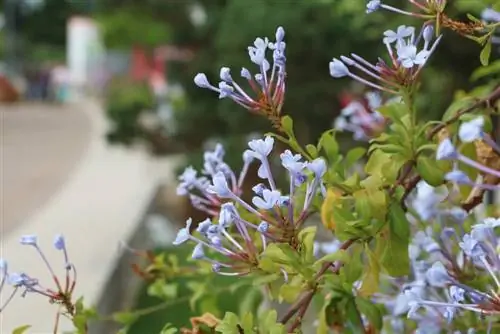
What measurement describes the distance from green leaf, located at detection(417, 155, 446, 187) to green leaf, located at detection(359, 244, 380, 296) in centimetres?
8

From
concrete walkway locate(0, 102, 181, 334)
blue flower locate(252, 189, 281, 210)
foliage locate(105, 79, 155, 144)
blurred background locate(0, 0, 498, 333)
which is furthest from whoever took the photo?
foliage locate(105, 79, 155, 144)

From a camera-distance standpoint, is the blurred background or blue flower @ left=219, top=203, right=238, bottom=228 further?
the blurred background

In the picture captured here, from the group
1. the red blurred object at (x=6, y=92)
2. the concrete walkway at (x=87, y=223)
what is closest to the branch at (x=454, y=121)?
the concrete walkway at (x=87, y=223)

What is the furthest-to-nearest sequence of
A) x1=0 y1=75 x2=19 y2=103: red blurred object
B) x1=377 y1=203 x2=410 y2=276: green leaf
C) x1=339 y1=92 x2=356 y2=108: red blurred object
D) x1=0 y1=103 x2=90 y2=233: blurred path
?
x1=0 y1=75 x2=19 y2=103: red blurred object → x1=0 y1=103 x2=90 y2=233: blurred path → x1=339 y1=92 x2=356 y2=108: red blurred object → x1=377 y1=203 x2=410 y2=276: green leaf

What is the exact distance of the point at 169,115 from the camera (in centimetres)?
455

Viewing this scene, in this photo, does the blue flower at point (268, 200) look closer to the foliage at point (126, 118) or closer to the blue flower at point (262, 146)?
the blue flower at point (262, 146)

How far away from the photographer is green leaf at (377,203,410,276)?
72 centimetres

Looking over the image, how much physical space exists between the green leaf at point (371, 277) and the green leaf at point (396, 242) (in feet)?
0.04

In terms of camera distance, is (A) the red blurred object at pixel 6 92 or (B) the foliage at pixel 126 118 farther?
(A) the red blurred object at pixel 6 92

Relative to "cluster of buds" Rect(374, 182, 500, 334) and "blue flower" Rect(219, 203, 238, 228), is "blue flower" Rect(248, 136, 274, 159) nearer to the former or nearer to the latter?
"blue flower" Rect(219, 203, 238, 228)

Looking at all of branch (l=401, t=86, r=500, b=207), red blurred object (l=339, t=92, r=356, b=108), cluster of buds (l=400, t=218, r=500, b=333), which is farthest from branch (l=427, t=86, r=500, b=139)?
red blurred object (l=339, t=92, r=356, b=108)

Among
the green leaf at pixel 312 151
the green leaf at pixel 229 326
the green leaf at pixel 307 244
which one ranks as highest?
the green leaf at pixel 312 151

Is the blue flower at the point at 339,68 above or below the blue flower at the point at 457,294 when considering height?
above

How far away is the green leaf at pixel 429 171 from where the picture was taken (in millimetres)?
710
